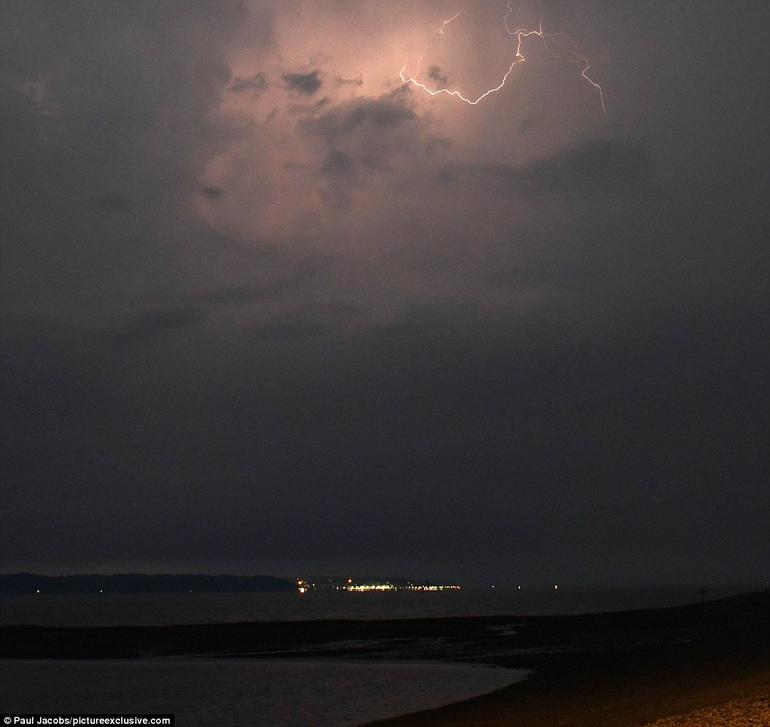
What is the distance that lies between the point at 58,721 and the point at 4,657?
97.4ft

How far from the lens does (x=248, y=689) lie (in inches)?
1476

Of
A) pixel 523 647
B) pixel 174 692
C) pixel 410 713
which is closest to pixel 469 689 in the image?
pixel 410 713

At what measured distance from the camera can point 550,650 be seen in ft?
165

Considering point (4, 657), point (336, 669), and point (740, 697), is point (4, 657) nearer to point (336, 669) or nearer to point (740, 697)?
point (336, 669)

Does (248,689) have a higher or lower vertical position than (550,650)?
higher

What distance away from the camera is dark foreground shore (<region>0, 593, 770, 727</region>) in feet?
83.3

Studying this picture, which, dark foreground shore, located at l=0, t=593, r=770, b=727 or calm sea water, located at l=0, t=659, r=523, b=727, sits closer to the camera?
dark foreground shore, located at l=0, t=593, r=770, b=727

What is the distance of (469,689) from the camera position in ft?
116

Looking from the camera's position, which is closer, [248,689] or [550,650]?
[248,689]

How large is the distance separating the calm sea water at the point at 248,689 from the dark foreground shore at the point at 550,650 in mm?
2893

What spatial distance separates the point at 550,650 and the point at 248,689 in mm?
19731

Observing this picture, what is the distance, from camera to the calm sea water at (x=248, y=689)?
30659 mm

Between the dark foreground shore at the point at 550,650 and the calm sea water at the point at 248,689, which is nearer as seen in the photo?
the dark foreground shore at the point at 550,650

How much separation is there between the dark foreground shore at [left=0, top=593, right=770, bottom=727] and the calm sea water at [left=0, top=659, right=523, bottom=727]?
2893 millimetres
